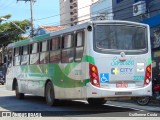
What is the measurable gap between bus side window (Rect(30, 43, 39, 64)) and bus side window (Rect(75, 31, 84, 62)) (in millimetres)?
3830

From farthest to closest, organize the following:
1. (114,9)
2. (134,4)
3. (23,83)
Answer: (114,9) → (134,4) → (23,83)

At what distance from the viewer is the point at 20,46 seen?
1855 cm

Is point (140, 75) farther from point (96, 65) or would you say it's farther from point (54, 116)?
point (54, 116)

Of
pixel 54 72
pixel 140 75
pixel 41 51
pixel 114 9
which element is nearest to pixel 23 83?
pixel 41 51

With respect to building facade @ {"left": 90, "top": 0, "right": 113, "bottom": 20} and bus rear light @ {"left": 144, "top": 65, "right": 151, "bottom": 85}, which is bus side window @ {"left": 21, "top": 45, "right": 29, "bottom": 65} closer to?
bus rear light @ {"left": 144, "top": 65, "right": 151, "bottom": 85}

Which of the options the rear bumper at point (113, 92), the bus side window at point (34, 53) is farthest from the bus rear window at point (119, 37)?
the bus side window at point (34, 53)

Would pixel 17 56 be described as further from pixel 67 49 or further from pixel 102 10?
pixel 102 10

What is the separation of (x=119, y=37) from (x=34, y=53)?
525cm

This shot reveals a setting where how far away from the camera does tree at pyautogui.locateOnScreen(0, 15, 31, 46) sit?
55.7 m

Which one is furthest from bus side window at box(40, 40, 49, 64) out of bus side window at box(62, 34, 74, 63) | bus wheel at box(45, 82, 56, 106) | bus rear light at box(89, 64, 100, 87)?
bus rear light at box(89, 64, 100, 87)

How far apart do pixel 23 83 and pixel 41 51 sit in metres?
3.02

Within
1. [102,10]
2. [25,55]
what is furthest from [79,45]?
[102,10]

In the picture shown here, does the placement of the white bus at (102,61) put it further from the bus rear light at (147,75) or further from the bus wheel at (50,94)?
the bus wheel at (50,94)

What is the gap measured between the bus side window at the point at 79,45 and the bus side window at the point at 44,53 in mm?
2644
